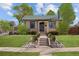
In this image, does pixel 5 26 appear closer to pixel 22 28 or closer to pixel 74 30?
pixel 22 28

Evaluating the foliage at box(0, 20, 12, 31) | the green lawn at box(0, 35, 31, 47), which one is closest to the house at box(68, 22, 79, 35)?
the green lawn at box(0, 35, 31, 47)

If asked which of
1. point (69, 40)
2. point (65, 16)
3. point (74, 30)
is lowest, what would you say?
point (69, 40)

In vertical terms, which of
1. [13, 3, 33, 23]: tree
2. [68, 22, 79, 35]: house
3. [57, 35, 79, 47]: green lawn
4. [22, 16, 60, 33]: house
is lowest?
[57, 35, 79, 47]: green lawn

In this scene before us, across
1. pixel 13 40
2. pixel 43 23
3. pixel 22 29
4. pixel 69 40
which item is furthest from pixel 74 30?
pixel 13 40

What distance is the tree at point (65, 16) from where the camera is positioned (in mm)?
5211

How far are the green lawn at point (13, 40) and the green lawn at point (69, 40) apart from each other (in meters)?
0.42

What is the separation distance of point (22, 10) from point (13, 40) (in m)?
0.40

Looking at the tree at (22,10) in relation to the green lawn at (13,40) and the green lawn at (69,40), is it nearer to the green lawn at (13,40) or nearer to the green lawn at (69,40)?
the green lawn at (13,40)

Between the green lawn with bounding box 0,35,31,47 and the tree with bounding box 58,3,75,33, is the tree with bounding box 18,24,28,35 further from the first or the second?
the tree with bounding box 58,3,75,33

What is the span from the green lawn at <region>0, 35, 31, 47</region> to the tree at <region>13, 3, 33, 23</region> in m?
0.22

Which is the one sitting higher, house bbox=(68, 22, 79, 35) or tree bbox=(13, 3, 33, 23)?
tree bbox=(13, 3, 33, 23)

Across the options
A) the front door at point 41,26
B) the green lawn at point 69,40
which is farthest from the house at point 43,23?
the green lawn at point 69,40

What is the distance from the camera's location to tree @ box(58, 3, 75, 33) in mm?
5211

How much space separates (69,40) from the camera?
5.27 m
